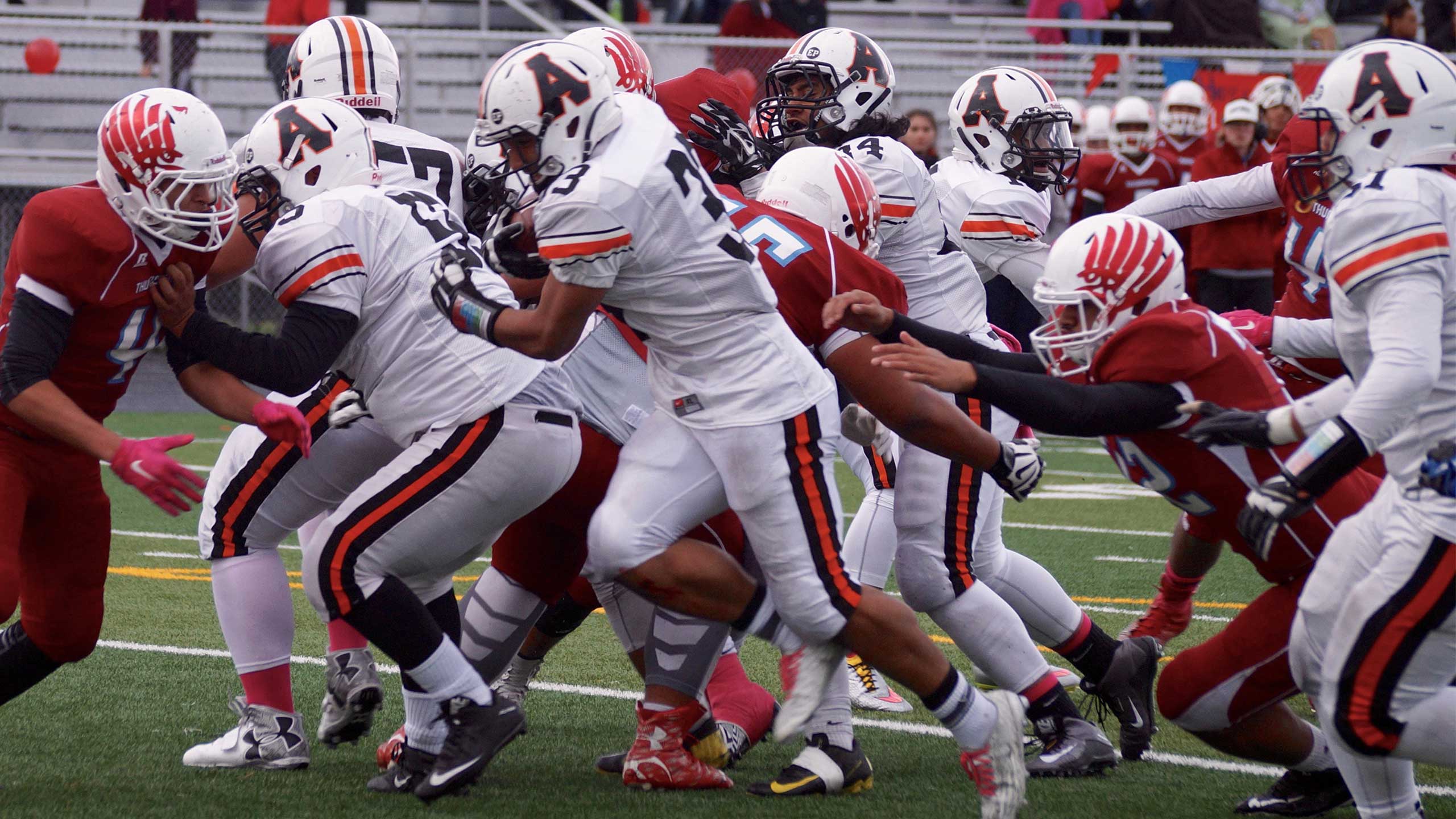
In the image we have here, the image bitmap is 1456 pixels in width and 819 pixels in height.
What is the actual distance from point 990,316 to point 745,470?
3.29m

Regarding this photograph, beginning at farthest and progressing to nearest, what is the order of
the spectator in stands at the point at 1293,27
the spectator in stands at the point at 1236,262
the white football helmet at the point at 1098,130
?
the spectator in stands at the point at 1293,27, the white football helmet at the point at 1098,130, the spectator in stands at the point at 1236,262

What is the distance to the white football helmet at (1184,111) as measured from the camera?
37.2 feet

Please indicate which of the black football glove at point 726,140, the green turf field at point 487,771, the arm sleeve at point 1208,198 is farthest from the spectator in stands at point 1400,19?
the black football glove at point 726,140

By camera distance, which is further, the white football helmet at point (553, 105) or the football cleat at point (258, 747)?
the football cleat at point (258, 747)

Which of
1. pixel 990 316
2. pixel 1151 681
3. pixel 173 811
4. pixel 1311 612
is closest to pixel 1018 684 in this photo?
pixel 1151 681

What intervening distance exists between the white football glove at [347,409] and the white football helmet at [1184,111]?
8.81 m

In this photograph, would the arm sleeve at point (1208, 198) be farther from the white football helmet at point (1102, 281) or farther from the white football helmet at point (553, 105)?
the white football helmet at point (553, 105)

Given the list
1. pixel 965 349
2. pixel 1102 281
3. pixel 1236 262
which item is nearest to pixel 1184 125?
pixel 1236 262

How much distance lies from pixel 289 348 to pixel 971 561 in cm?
173

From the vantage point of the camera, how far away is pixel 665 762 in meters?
3.82

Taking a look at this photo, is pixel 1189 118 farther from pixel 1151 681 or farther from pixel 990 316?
pixel 1151 681

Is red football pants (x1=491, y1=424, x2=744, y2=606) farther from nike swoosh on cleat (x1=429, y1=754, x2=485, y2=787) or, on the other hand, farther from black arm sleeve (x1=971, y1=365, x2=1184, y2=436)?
black arm sleeve (x1=971, y1=365, x2=1184, y2=436)

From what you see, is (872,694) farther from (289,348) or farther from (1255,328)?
(289,348)

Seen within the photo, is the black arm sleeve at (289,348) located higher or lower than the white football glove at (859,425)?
higher
